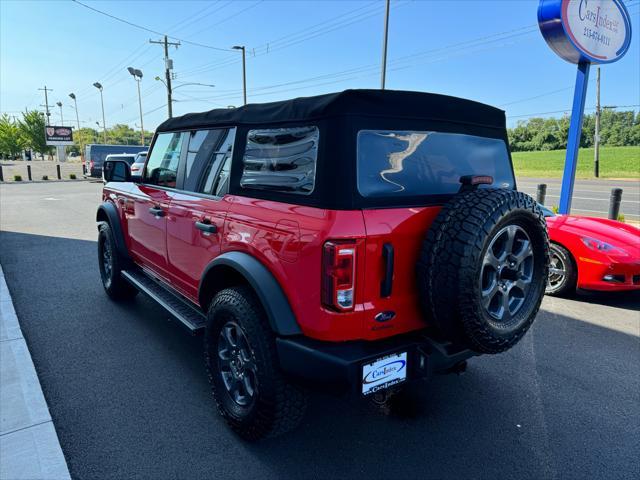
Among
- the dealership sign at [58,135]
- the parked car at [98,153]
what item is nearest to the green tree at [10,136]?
the dealership sign at [58,135]

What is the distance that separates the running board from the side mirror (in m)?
0.95

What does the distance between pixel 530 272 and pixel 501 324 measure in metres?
0.39

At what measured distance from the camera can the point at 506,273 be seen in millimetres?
2352

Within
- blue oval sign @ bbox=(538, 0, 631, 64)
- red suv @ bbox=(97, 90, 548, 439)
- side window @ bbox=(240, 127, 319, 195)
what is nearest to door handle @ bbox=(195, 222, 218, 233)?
red suv @ bbox=(97, 90, 548, 439)

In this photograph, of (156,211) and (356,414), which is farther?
(156,211)

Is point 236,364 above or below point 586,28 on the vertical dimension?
below

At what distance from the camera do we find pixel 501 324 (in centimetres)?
234

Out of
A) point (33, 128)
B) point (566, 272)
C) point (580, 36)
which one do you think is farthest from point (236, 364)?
point (33, 128)

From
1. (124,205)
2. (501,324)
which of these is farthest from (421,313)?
(124,205)

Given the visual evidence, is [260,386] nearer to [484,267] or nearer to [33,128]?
[484,267]

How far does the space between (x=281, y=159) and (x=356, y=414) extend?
1723 millimetres

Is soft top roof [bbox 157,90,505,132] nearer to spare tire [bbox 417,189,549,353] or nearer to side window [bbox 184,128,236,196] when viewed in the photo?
side window [bbox 184,128,236,196]

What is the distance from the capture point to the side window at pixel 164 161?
3699mm

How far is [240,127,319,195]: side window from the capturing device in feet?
7.48
